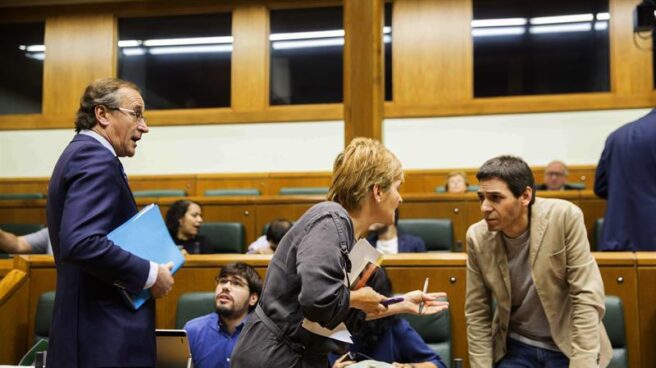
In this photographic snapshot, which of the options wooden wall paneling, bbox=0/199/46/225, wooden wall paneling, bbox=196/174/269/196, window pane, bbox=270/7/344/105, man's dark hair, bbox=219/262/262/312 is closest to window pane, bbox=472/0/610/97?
window pane, bbox=270/7/344/105

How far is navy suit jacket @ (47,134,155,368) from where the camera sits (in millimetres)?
1371

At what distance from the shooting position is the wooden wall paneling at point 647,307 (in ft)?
7.84

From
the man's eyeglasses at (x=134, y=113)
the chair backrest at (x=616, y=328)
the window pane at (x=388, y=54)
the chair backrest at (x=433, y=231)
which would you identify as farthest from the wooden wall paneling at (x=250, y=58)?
the man's eyeglasses at (x=134, y=113)

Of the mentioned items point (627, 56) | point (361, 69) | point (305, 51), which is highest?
point (305, 51)

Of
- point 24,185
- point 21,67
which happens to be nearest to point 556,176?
point 24,185

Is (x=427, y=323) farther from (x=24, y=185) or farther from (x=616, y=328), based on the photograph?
(x=24, y=185)

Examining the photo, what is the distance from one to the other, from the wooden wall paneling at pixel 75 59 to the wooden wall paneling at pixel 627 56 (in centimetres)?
515

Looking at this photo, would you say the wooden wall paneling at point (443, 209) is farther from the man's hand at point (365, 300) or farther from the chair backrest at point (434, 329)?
the man's hand at point (365, 300)

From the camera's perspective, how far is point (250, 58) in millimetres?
7086

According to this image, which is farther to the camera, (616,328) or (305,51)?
(305,51)

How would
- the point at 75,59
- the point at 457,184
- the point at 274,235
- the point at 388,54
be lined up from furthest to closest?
the point at 75,59 → the point at 388,54 → the point at 457,184 → the point at 274,235

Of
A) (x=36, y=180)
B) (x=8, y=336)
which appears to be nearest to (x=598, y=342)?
(x=8, y=336)

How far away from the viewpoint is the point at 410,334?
2219 mm

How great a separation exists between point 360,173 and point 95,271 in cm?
58
